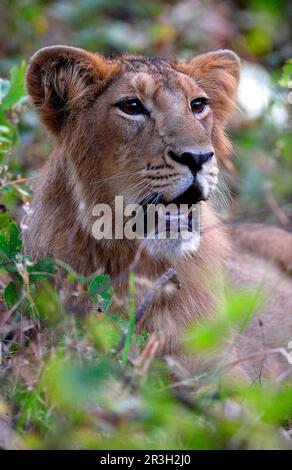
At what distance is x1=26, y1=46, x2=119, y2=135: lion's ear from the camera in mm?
4527

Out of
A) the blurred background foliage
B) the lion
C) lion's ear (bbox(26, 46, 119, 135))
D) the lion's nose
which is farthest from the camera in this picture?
lion's ear (bbox(26, 46, 119, 135))

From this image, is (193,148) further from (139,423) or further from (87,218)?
(139,423)

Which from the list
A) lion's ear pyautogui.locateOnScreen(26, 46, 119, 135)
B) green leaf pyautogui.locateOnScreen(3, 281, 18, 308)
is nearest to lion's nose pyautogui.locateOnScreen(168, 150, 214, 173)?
lion's ear pyautogui.locateOnScreen(26, 46, 119, 135)

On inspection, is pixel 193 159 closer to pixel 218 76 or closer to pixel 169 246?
pixel 169 246

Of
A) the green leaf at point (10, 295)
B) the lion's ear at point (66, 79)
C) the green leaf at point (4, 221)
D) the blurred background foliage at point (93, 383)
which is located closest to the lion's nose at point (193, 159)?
the blurred background foliage at point (93, 383)

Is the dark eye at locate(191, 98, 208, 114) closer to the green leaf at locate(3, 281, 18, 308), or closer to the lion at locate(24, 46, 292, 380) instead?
the lion at locate(24, 46, 292, 380)

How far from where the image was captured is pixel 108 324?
378cm

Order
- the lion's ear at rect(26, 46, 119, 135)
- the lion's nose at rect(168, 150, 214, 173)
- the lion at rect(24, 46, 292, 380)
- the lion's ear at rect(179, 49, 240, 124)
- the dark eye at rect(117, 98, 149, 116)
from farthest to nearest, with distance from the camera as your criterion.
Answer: the lion's ear at rect(179, 49, 240, 124) < the lion's ear at rect(26, 46, 119, 135) < the dark eye at rect(117, 98, 149, 116) < the lion at rect(24, 46, 292, 380) < the lion's nose at rect(168, 150, 214, 173)

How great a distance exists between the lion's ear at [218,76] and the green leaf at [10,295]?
5.29 feet

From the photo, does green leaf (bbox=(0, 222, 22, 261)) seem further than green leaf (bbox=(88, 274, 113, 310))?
Yes

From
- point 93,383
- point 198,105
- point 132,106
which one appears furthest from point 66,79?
point 93,383

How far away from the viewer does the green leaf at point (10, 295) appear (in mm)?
3887

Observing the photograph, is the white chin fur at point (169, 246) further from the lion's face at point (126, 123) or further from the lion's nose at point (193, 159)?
the lion's nose at point (193, 159)

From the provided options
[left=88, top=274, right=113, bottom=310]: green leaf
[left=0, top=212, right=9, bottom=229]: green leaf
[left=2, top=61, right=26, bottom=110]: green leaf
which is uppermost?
[left=2, top=61, right=26, bottom=110]: green leaf
